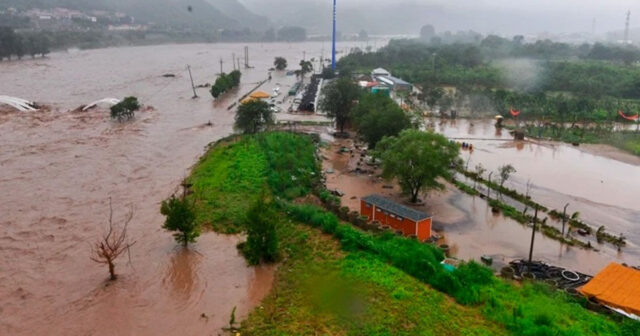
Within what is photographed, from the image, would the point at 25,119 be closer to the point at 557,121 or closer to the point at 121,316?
the point at 121,316

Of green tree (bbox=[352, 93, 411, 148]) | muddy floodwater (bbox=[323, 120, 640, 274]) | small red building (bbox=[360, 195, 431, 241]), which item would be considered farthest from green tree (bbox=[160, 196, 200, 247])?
green tree (bbox=[352, 93, 411, 148])

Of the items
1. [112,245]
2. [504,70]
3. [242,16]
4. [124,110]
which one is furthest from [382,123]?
[242,16]

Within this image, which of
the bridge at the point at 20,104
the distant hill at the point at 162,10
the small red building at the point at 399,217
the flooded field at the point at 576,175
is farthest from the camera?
the distant hill at the point at 162,10

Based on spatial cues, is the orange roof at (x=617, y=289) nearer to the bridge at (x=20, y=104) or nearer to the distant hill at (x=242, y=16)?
the bridge at (x=20, y=104)

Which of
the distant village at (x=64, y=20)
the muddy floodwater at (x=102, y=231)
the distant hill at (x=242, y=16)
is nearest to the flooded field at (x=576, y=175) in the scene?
the muddy floodwater at (x=102, y=231)

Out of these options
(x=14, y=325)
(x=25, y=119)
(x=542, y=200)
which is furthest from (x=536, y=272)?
(x=25, y=119)
